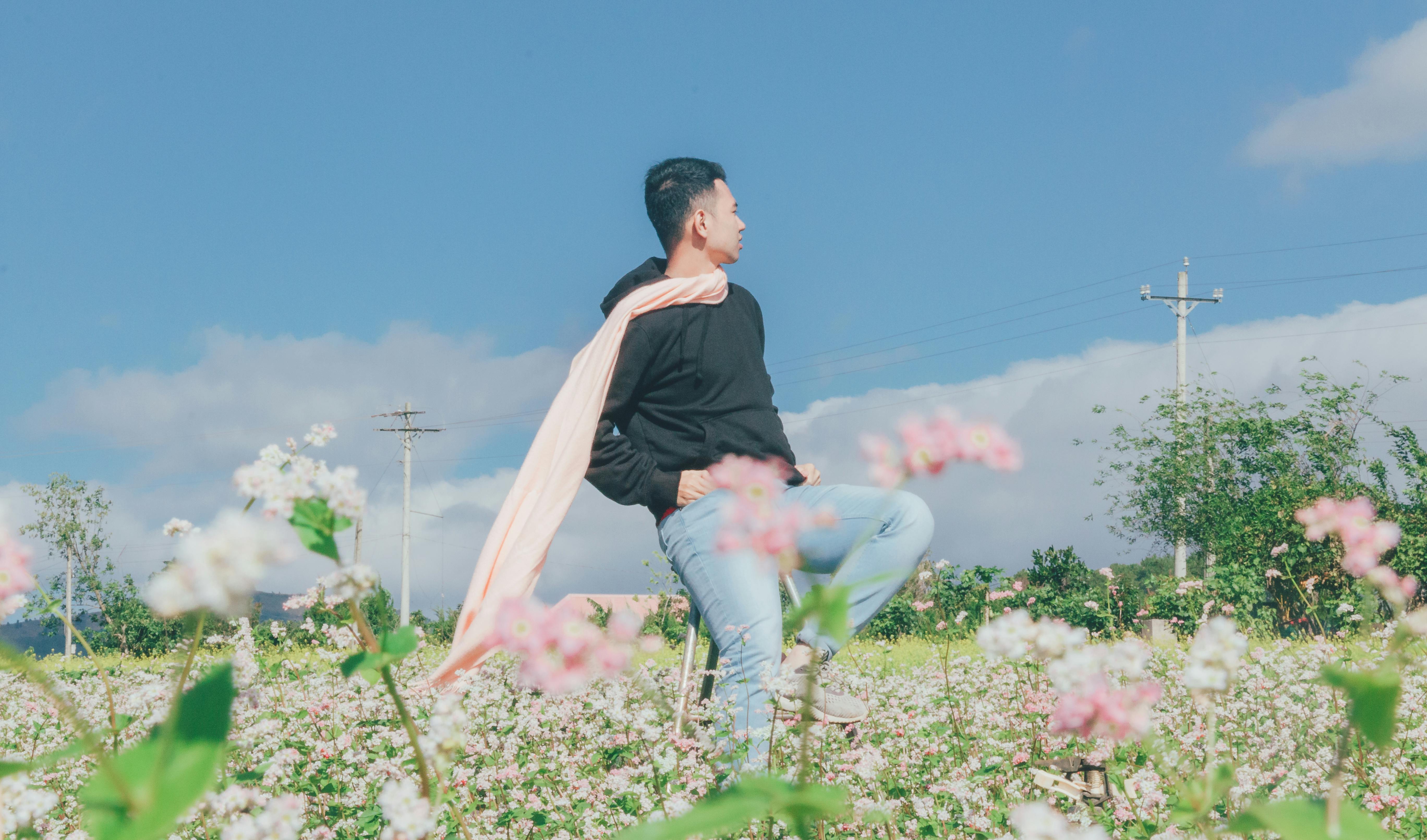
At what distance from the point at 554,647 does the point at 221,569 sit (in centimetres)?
32

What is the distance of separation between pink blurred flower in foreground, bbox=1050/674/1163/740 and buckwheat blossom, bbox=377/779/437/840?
0.79 metres

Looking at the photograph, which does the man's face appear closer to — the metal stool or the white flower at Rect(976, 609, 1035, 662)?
the metal stool

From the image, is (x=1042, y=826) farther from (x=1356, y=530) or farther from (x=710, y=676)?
(x=710, y=676)

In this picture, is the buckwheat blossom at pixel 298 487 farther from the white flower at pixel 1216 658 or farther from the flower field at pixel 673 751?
the white flower at pixel 1216 658

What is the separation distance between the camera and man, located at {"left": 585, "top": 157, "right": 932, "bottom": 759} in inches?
131

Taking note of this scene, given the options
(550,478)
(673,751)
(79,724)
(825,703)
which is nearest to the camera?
(79,724)

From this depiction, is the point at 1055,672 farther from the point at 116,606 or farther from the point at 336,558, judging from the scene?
the point at 116,606

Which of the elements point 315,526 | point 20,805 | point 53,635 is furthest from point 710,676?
point 53,635

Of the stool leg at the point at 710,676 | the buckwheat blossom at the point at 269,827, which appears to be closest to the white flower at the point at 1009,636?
the buckwheat blossom at the point at 269,827

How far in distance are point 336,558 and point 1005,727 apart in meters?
3.37

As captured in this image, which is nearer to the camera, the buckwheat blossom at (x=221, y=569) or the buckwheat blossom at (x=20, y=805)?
the buckwheat blossom at (x=221, y=569)

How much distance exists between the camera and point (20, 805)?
1.63 meters

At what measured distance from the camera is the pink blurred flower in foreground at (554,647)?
928 millimetres

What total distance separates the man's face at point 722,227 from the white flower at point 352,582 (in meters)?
3.01
